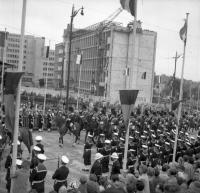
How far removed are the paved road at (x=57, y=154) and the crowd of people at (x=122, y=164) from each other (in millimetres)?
506

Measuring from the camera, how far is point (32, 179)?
31.0ft

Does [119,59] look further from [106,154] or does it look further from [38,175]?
[38,175]

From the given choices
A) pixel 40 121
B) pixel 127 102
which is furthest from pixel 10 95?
pixel 40 121

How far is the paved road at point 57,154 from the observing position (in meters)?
14.1

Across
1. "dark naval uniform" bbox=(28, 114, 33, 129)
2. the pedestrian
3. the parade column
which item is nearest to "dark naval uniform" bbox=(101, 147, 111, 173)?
the parade column

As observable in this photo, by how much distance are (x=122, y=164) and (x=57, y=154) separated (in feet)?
14.2

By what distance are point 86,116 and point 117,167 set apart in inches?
518

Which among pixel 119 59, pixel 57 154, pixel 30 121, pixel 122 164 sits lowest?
pixel 57 154

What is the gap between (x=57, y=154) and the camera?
18.5 meters

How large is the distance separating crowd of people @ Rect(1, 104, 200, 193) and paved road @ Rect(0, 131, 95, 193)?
1.66 feet

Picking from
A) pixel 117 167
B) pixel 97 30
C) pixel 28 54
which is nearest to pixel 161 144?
pixel 117 167

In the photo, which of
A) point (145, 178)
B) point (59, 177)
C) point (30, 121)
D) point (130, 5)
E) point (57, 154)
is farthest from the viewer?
point (30, 121)

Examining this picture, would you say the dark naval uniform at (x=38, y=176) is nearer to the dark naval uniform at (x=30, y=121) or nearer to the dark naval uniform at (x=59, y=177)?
the dark naval uniform at (x=59, y=177)

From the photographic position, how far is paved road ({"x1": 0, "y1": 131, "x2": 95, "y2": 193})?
554 inches
